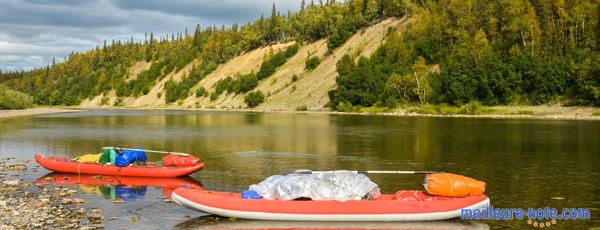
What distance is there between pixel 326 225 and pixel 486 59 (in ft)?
369

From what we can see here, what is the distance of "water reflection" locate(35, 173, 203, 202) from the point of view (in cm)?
3030

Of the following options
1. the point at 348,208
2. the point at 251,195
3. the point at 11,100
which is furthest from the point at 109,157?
the point at 11,100

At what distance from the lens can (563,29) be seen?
124 meters

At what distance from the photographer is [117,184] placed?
33.5 metres

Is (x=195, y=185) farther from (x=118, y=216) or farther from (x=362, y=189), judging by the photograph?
(x=362, y=189)

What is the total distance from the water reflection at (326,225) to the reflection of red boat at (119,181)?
29.9 feet

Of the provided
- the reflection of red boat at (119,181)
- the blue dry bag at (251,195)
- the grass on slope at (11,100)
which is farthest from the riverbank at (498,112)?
the blue dry bag at (251,195)

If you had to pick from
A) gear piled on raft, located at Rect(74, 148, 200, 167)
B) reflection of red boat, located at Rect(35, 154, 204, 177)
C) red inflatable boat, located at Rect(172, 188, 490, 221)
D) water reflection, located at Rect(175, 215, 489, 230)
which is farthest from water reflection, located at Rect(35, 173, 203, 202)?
red inflatable boat, located at Rect(172, 188, 490, 221)

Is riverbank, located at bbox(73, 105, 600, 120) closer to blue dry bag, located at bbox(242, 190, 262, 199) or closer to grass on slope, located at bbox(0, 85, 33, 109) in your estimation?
grass on slope, located at bbox(0, 85, 33, 109)

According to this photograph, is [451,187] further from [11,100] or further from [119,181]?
[11,100]

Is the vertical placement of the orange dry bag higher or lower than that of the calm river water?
higher

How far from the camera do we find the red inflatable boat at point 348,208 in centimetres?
2288

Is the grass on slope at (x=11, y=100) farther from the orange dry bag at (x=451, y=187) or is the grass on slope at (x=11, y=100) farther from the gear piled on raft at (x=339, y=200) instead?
the orange dry bag at (x=451, y=187)

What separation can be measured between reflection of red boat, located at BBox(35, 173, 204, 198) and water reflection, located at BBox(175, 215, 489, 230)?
9.10m
